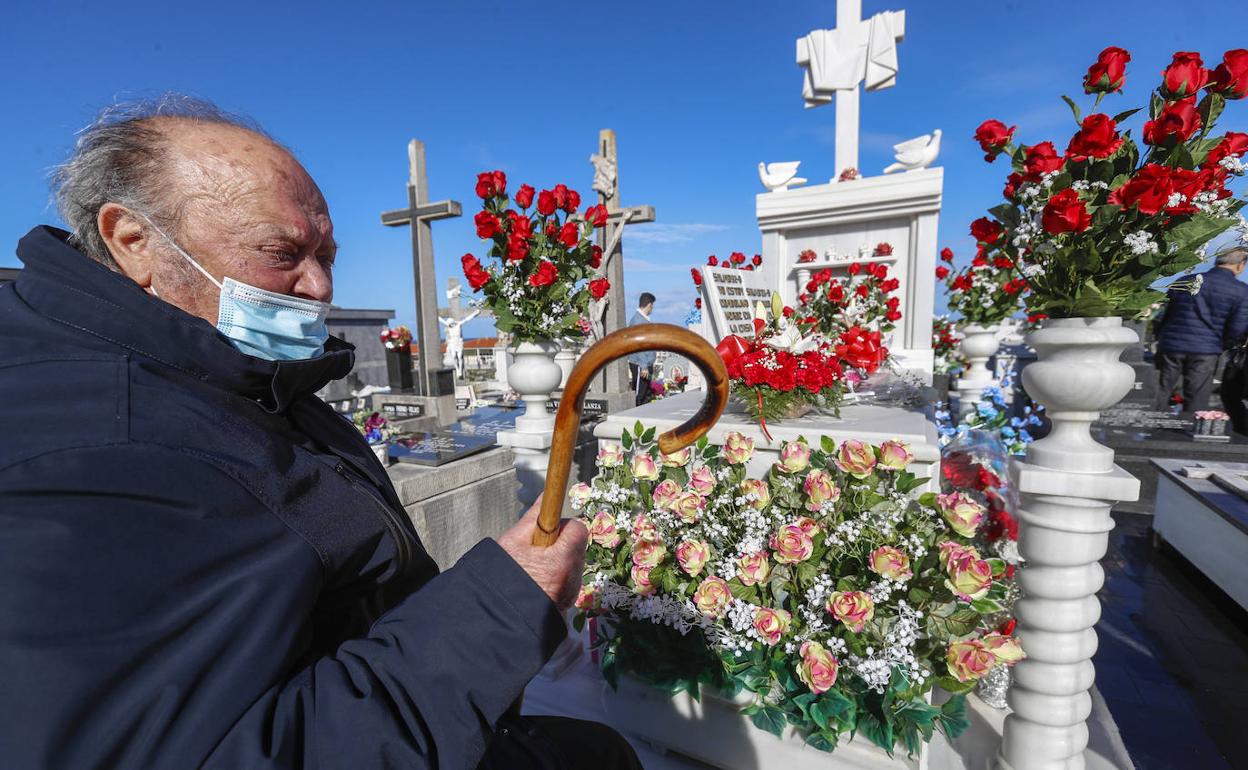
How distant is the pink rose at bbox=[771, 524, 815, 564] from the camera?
170 centimetres

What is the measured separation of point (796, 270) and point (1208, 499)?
446 centimetres

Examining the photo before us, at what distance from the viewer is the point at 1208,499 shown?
11.5 ft

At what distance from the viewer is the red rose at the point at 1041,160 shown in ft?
5.88

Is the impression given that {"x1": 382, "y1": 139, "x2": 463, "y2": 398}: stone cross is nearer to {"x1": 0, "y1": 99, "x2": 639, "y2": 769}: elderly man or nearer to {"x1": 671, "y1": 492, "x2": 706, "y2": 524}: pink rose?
{"x1": 671, "y1": 492, "x2": 706, "y2": 524}: pink rose

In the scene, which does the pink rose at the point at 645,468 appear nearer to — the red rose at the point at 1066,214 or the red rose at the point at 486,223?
the red rose at the point at 1066,214

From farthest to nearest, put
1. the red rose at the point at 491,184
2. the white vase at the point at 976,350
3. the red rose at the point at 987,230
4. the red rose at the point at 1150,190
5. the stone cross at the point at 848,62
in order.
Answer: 1. the stone cross at the point at 848,62
2. the white vase at the point at 976,350
3. the red rose at the point at 491,184
4. the red rose at the point at 987,230
5. the red rose at the point at 1150,190

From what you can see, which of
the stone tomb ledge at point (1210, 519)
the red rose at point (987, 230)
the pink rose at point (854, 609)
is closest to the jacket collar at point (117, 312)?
the pink rose at point (854, 609)

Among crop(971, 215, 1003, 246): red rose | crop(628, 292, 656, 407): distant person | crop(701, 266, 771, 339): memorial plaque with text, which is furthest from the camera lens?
crop(628, 292, 656, 407): distant person

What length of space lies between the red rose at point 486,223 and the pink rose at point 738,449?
2.07m

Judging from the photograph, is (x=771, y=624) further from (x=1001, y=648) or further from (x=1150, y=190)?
(x=1150, y=190)

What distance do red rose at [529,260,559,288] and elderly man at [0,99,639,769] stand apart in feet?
6.68

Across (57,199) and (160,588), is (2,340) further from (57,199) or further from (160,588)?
(160,588)

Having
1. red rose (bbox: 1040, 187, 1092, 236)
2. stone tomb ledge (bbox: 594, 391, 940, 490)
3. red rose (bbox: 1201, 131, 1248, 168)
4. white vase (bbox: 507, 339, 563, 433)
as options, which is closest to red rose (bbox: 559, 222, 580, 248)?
white vase (bbox: 507, 339, 563, 433)

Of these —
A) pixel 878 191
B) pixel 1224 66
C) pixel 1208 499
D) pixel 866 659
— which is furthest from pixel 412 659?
pixel 878 191
